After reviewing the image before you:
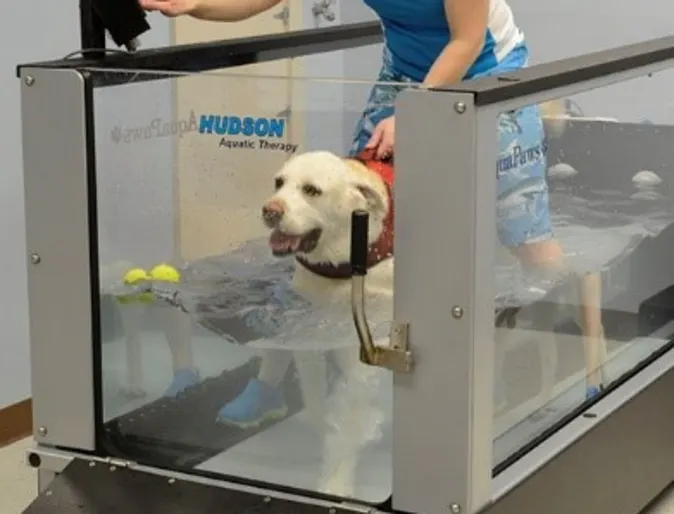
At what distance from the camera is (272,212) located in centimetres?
158

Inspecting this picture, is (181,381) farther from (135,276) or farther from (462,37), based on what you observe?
(462,37)

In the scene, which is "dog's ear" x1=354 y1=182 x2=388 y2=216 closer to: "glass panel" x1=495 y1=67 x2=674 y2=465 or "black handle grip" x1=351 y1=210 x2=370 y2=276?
"black handle grip" x1=351 y1=210 x2=370 y2=276

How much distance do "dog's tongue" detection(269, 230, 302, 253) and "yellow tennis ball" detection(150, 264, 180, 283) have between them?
18 cm

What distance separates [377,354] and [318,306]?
154 mm

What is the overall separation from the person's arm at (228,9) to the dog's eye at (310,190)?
50 centimetres

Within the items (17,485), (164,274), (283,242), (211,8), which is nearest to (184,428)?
(164,274)

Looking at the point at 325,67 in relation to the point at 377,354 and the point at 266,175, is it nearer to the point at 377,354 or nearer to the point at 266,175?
the point at 266,175

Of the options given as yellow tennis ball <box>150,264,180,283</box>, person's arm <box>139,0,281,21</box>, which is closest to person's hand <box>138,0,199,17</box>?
person's arm <box>139,0,281,21</box>

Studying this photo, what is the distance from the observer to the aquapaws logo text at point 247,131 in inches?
62.2

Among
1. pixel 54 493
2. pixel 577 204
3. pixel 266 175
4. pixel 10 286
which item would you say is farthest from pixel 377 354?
pixel 10 286

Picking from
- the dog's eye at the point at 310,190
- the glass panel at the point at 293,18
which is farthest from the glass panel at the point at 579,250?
the glass panel at the point at 293,18

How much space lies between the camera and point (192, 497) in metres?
1.64

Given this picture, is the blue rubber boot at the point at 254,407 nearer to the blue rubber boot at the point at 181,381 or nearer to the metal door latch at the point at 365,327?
the blue rubber boot at the point at 181,381

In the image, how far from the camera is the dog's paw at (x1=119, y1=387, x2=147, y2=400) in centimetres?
175
